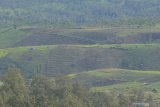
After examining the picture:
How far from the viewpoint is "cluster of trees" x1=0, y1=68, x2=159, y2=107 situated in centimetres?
6486

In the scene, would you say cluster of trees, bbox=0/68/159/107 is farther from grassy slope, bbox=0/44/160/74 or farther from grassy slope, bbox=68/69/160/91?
grassy slope, bbox=0/44/160/74

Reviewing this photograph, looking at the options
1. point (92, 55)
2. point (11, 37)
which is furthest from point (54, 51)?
point (11, 37)

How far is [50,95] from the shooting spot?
Result: 75.1m

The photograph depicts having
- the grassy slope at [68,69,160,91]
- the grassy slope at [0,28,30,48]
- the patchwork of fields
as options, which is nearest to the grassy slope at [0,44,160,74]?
the patchwork of fields

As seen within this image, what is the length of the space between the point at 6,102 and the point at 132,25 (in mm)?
131381

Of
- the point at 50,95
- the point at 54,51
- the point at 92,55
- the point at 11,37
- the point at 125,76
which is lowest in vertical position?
the point at 11,37

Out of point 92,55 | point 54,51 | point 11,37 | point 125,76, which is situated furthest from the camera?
point 11,37

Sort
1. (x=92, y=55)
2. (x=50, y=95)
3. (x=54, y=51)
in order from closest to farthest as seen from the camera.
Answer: (x=50, y=95) < (x=92, y=55) < (x=54, y=51)

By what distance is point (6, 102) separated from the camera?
6325 cm

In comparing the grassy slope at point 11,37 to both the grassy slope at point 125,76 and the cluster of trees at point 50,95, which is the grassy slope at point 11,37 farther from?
the cluster of trees at point 50,95

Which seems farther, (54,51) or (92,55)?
(54,51)

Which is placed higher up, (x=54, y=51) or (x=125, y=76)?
(x=125, y=76)

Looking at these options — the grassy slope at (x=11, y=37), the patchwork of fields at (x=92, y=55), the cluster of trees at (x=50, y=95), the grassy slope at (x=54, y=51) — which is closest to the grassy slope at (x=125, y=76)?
the patchwork of fields at (x=92, y=55)

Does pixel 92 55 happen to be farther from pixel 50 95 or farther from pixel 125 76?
pixel 50 95
